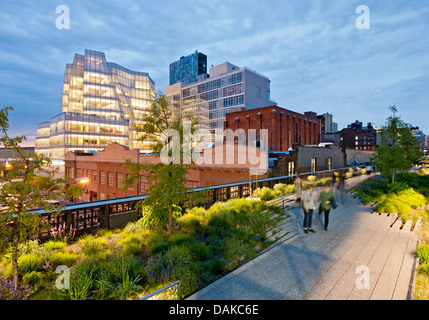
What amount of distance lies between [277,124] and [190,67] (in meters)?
137

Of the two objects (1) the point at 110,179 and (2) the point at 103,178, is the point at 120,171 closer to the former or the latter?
(1) the point at 110,179

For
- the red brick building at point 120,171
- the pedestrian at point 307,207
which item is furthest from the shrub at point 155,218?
the red brick building at point 120,171

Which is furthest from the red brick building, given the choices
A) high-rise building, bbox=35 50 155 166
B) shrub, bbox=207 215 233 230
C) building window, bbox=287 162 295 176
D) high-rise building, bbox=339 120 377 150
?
high-rise building, bbox=339 120 377 150

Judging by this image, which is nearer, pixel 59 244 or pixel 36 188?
pixel 36 188

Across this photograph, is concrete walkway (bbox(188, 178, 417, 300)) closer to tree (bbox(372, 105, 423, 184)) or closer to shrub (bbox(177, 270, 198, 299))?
shrub (bbox(177, 270, 198, 299))

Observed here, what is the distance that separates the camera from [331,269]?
532cm

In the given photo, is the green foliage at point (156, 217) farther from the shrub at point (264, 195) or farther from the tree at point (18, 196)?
the shrub at point (264, 195)

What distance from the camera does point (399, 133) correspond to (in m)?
19.9

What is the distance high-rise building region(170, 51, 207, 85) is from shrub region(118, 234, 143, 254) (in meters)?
162

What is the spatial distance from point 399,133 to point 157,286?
966 inches

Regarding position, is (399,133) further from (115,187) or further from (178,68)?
(178,68)

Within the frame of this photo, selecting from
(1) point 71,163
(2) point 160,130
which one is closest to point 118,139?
(1) point 71,163
